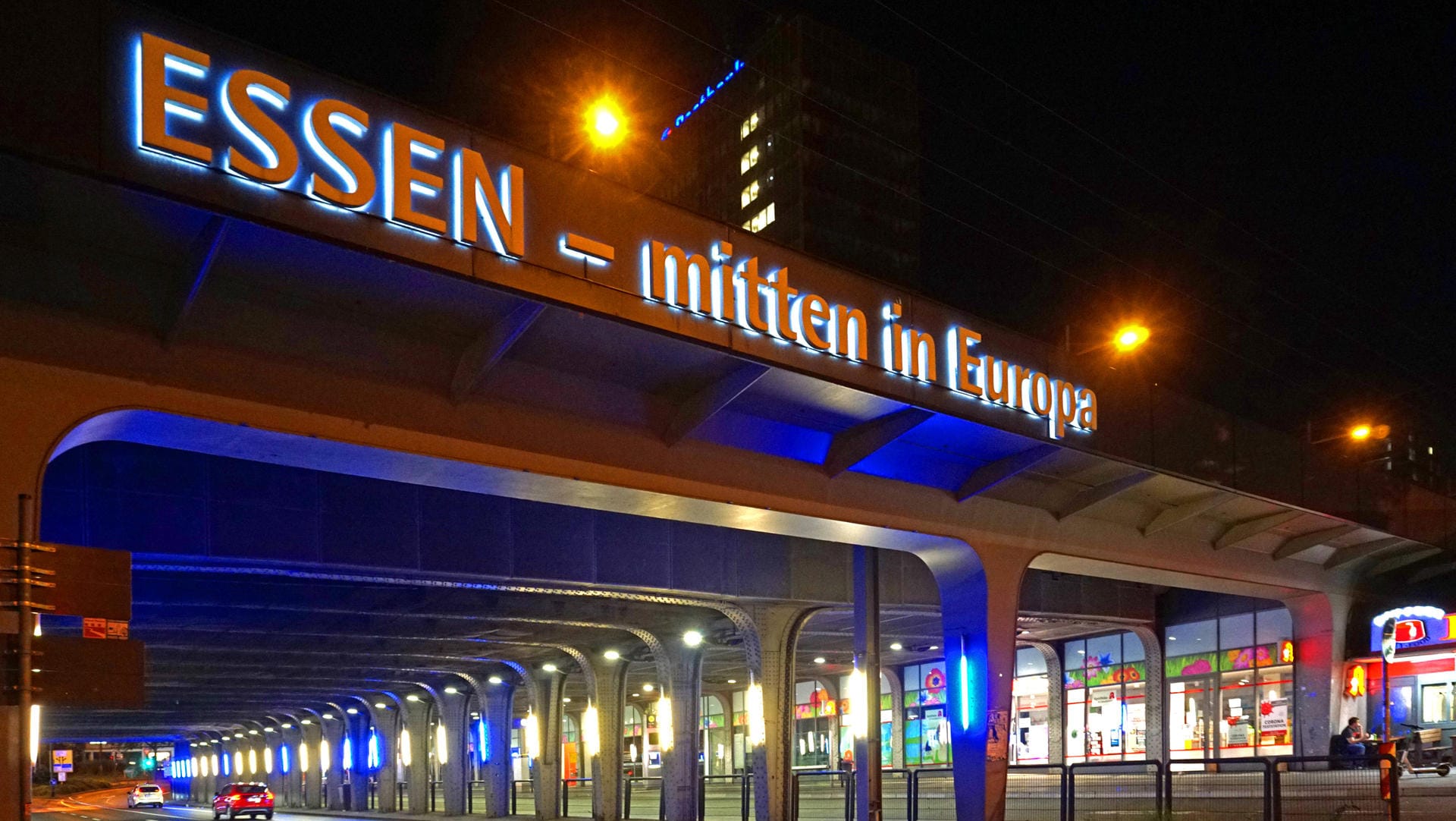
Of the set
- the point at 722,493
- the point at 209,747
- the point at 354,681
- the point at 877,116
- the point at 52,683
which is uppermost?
the point at 877,116

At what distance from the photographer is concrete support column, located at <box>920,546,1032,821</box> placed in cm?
1992

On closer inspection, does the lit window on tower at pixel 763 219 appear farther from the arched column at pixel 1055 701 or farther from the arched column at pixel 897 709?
the arched column at pixel 1055 701

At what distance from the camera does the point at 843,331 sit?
16312 mm

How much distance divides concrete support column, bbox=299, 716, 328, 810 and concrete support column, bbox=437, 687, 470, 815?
22.8 metres

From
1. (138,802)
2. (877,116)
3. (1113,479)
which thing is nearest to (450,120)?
(1113,479)

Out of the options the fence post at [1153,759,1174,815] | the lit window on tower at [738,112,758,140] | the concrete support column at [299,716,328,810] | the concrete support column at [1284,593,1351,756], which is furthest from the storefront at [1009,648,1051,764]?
the lit window on tower at [738,112,758,140]

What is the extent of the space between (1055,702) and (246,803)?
95.3 ft

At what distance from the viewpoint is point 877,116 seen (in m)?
152

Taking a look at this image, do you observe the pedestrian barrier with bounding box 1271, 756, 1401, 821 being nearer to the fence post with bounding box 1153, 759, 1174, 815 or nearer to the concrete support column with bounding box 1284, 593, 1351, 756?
the fence post with bounding box 1153, 759, 1174, 815

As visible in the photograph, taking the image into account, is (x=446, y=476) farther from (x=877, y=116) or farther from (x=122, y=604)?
(x=877, y=116)

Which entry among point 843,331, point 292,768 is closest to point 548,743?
point 843,331

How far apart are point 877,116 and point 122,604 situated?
150569mm

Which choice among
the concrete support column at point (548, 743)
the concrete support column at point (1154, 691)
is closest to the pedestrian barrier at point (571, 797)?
the concrete support column at point (548, 743)

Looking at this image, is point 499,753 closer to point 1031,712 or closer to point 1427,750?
point 1031,712
